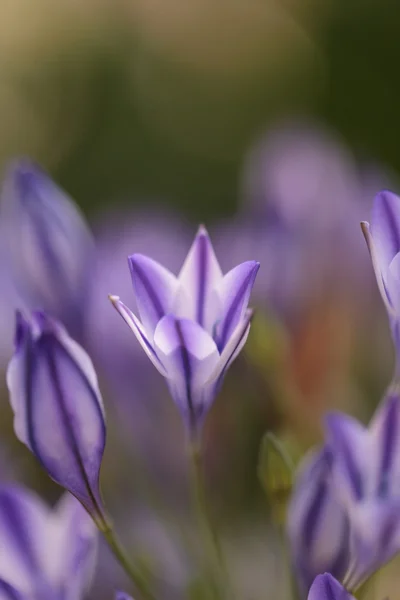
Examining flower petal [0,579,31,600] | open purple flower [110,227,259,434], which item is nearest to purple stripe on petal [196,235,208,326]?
open purple flower [110,227,259,434]

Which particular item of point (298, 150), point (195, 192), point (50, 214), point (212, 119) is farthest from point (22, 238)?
point (212, 119)

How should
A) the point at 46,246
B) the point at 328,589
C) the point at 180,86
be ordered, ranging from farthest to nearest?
the point at 180,86 → the point at 46,246 → the point at 328,589

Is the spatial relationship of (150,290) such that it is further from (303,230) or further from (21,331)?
(303,230)

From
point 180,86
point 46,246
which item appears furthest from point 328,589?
point 180,86

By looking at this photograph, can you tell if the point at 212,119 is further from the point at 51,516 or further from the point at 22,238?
the point at 51,516

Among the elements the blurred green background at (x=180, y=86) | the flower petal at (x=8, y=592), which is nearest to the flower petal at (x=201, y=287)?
the flower petal at (x=8, y=592)

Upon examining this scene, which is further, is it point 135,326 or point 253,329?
point 253,329

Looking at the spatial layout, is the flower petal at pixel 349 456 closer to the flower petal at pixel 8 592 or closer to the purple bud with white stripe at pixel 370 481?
the purple bud with white stripe at pixel 370 481
